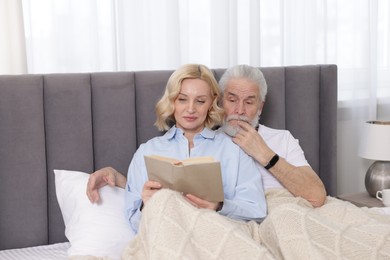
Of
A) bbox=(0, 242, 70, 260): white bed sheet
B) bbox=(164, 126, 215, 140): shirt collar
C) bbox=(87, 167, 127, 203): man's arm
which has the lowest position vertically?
bbox=(0, 242, 70, 260): white bed sheet

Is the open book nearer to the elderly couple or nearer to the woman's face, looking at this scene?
the elderly couple

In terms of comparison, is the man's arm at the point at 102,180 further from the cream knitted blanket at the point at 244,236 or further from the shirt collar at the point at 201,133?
the cream knitted blanket at the point at 244,236

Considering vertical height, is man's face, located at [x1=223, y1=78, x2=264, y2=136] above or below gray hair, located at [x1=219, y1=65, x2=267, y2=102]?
below

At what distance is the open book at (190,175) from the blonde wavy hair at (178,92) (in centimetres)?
35

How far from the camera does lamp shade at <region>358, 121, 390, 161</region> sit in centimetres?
255

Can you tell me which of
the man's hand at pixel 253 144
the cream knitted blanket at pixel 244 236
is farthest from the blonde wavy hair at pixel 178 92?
the cream knitted blanket at pixel 244 236

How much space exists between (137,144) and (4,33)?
639 millimetres

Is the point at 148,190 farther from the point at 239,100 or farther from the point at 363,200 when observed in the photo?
the point at 363,200

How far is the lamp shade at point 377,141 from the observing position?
2.55m

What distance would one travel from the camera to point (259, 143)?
207 centimetres

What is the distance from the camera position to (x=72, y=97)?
2072mm

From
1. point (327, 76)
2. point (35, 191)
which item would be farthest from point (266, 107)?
point (35, 191)

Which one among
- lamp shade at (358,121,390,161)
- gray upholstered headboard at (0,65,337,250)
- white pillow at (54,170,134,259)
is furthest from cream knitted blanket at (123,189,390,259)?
lamp shade at (358,121,390,161)

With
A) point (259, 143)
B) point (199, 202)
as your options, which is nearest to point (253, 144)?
point (259, 143)
